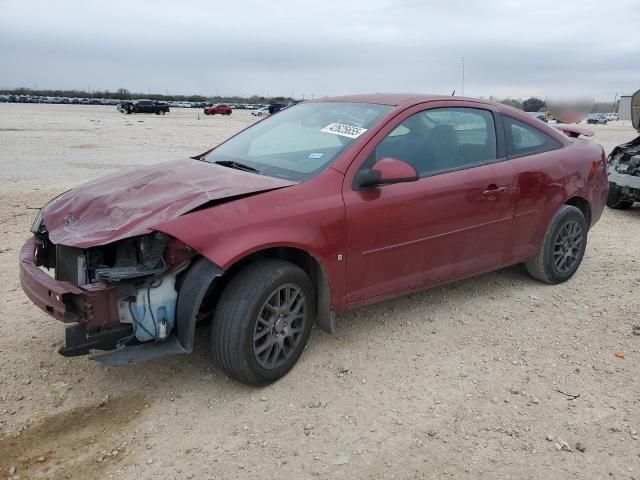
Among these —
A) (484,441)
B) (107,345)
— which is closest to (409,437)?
(484,441)

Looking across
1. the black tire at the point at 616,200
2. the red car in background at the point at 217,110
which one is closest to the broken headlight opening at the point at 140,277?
the black tire at the point at 616,200

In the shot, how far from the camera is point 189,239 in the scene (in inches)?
116

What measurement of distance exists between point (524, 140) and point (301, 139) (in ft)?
6.40

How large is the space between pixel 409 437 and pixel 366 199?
146cm

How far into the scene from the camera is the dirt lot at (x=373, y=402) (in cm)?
277

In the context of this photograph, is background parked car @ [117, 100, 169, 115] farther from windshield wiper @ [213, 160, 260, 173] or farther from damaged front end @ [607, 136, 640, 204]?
windshield wiper @ [213, 160, 260, 173]

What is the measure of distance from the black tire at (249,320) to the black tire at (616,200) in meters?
7.16

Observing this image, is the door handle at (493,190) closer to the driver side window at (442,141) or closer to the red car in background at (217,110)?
the driver side window at (442,141)

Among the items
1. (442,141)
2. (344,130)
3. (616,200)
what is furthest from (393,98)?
(616,200)

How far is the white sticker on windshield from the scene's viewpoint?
381 cm

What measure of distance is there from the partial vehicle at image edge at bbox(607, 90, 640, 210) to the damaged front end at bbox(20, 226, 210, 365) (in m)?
7.52

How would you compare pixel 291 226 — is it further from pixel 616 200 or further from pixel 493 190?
pixel 616 200

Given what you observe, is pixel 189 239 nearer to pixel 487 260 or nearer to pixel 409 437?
pixel 409 437

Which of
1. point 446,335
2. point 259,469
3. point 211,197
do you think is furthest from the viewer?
point 446,335
